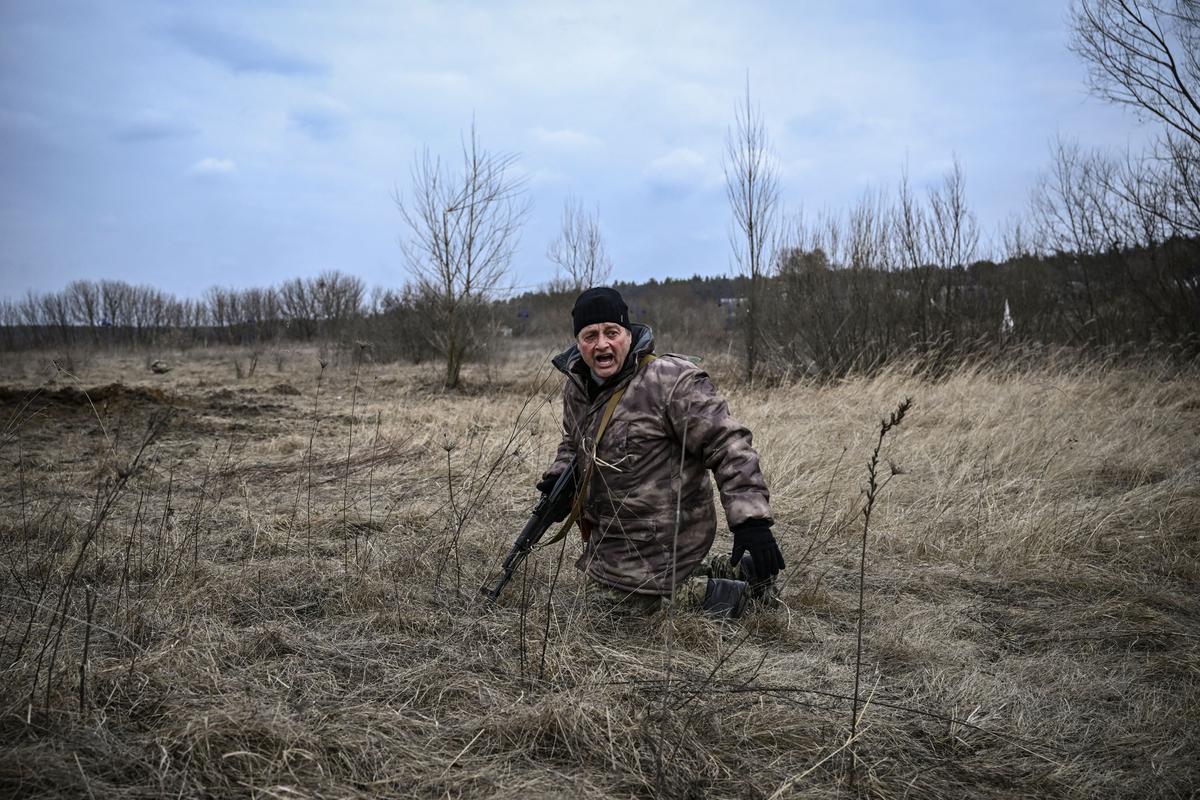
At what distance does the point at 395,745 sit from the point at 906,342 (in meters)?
10.8

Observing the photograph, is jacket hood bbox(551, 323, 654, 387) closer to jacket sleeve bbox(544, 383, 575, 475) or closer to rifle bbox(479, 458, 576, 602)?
jacket sleeve bbox(544, 383, 575, 475)

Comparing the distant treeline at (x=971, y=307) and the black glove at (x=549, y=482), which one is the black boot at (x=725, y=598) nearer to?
the black glove at (x=549, y=482)

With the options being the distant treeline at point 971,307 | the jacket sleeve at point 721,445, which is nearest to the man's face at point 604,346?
the jacket sleeve at point 721,445

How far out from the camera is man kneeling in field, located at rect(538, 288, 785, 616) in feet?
8.98

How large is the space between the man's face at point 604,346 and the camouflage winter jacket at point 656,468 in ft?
0.12

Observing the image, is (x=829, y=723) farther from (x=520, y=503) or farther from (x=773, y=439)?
(x=773, y=439)

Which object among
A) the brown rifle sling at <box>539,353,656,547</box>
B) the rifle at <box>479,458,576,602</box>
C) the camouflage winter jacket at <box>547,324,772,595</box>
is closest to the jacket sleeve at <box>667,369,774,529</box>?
the camouflage winter jacket at <box>547,324,772,595</box>

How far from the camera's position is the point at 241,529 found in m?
4.05

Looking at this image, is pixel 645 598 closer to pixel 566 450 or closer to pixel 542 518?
pixel 542 518

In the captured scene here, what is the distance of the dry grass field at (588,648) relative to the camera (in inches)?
72.4

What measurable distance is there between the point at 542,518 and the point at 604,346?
711 mm

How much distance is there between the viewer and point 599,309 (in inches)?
111

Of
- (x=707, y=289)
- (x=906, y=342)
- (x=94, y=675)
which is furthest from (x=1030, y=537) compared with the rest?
(x=707, y=289)

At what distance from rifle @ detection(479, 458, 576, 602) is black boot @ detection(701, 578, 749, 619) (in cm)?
63
